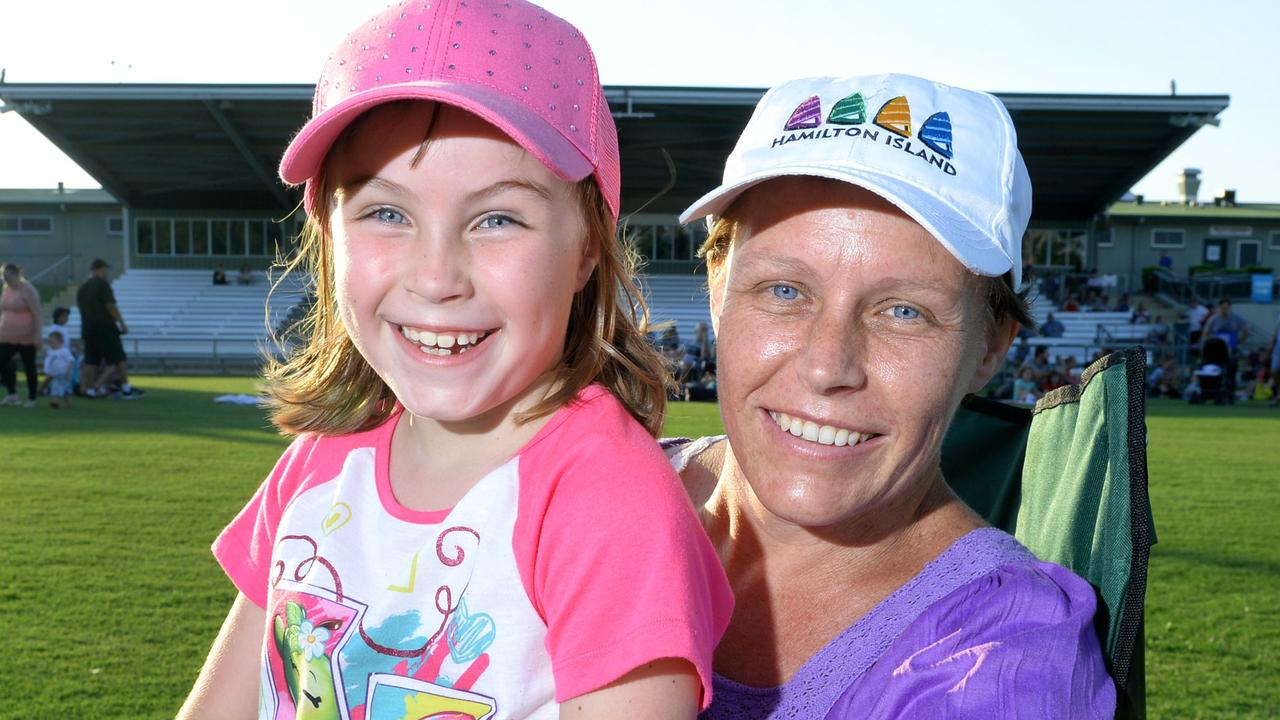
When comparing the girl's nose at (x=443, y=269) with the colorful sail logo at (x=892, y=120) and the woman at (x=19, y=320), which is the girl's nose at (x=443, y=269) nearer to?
the colorful sail logo at (x=892, y=120)

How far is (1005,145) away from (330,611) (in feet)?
4.32

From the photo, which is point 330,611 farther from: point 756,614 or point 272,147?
point 272,147

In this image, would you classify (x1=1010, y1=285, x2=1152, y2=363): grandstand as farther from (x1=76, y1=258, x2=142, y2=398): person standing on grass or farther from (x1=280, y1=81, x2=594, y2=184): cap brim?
(x1=280, y1=81, x2=594, y2=184): cap brim

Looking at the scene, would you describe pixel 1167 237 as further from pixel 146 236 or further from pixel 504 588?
pixel 504 588

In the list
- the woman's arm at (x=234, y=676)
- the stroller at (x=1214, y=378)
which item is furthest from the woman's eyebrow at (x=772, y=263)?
the stroller at (x=1214, y=378)

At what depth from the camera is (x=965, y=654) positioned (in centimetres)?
170

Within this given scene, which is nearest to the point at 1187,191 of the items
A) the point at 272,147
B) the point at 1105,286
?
the point at 1105,286

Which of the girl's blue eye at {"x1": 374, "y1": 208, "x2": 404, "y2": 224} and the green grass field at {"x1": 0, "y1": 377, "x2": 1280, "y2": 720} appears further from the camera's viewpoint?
the green grass field at {"x1": 0, "y1": 377, "x2": 1280, "y2": 720}

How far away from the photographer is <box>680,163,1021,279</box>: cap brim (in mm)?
1849

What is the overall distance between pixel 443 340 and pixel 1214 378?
2293 centimetres

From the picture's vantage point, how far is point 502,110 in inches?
65.2

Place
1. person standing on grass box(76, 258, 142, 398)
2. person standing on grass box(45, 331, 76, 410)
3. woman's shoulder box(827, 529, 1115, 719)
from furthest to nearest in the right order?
1. person standing on grass box(76, 258, 142, 398)
2. person standing on grass box(45, 331, 76, 410)
3. woman's shoulder box(827, 529, 1115, 719)

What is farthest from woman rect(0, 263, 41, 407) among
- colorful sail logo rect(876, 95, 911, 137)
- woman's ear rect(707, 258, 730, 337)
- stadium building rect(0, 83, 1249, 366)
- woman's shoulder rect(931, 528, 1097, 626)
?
woman's shoulder rect(931, 528, 1097, 626)

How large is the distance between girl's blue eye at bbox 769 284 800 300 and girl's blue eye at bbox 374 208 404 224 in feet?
2.23
